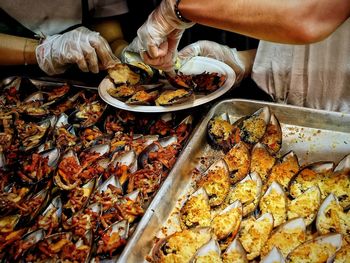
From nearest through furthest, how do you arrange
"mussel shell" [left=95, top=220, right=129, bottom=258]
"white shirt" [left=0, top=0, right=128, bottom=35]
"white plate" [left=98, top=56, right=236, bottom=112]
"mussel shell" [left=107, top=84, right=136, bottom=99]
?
1. "mussel shell" [left=95, top=220, right=129, bottom=258]
2. "white plate" [left=98, top=56, right=236, bottom=112]
3. "mussel shell" [left=107, top=84, right=136, bottom=99]
4. "white shirt" [left=0, top=0, right=128, bottom=35]

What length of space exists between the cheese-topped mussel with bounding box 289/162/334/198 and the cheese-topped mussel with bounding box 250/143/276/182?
17 cm

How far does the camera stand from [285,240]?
→ 78.5 inches

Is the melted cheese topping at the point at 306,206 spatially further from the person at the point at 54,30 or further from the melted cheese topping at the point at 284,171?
the person at the point at 54,30

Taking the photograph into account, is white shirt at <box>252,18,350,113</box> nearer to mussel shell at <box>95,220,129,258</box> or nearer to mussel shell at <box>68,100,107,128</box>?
mussel shell at <box>68,100,107,128</box>

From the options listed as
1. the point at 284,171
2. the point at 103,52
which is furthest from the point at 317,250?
the point at 103,52

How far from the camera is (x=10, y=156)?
8.66 feet

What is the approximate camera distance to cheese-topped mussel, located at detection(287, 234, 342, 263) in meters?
1.88

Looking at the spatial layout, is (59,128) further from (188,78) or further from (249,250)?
(249,250)

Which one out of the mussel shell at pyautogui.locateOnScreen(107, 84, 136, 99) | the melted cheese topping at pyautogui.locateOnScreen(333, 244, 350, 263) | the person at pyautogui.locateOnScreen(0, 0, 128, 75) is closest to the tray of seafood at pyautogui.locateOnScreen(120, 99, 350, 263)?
the melted cheese topping at pyautogui.locateOnScreen(333, 244, 350, 263)

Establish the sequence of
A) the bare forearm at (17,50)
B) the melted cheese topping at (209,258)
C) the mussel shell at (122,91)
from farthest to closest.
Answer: the bare forearm at (17,50) → the mussel shell at (122,91) → the melted cheese topping at (209,258)

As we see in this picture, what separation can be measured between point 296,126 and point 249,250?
1.06 meters

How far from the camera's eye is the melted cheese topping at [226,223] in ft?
6.84

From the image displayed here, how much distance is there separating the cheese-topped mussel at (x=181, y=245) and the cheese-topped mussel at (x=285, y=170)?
1.73 feet

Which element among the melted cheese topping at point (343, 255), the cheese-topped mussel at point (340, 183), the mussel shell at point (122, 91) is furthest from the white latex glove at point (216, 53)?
the melted cheese topping at point (343, 255)
